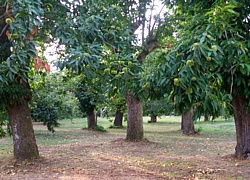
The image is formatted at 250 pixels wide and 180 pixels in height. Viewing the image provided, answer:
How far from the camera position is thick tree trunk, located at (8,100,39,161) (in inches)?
305

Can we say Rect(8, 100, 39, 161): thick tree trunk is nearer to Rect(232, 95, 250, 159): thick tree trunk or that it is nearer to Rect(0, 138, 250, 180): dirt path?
Rect(0, 138, 250, 180): dirt path

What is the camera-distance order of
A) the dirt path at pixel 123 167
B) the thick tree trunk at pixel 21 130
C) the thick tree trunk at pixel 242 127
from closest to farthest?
the dirt path at pixel 123 167, the thick tree trunk at pixel 21 130, the thick tree trunk at pixel 242 127

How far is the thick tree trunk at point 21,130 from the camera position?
773cm

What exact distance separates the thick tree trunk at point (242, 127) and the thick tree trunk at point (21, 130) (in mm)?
5270

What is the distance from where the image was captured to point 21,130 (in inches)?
305

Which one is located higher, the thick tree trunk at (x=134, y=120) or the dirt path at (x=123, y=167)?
the thick tree trunk at (x=134, y=120)

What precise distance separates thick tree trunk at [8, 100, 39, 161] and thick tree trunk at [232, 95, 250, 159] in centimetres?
527

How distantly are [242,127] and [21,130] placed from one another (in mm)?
5643

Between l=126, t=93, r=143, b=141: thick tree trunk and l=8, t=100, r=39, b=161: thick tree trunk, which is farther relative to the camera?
l=126, t=93, r=143, b=141: thick tree trunk

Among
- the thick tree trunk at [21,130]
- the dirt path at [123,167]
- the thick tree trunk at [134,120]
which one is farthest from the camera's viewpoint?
the thick tree trunk at [134,120]

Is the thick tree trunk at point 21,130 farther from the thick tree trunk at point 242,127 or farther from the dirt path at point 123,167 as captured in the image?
the thick tree trunk at point 242,127

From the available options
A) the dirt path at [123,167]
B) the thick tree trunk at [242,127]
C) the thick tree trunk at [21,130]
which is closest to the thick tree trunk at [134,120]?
the dirt path at [123,167]

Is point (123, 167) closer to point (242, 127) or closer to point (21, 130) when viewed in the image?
point (21, 130)

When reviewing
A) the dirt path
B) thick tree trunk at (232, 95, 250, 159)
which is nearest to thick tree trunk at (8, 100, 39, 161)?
the dirt path
